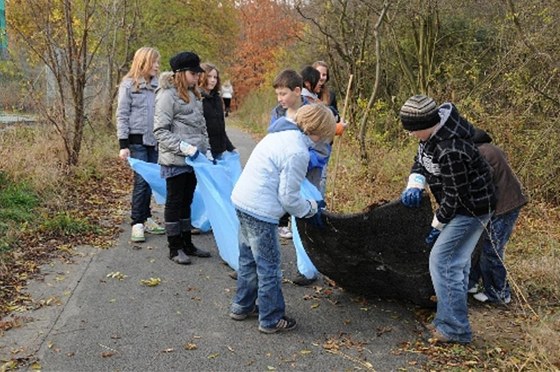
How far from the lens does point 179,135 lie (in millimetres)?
5668

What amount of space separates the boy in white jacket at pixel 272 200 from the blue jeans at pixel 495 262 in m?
1.48

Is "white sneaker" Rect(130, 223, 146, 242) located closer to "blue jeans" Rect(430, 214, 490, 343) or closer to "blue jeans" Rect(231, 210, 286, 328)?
"blue jeans" Rect(231, 210, 286, 328)

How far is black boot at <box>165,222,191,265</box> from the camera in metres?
5.78

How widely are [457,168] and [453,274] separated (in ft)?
2.54

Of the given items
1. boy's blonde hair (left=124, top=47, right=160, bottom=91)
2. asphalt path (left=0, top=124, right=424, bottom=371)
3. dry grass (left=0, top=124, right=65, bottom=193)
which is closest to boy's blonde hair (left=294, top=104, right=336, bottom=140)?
asphalt path (left=0, top=124, right=424, bottom=371)

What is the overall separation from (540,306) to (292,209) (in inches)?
88.1

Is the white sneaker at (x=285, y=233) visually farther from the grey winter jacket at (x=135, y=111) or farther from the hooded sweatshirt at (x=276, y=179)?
the hooded sweatshirt at (x=276, y=179)

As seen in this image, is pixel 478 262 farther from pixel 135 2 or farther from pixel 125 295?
pixel 135 2

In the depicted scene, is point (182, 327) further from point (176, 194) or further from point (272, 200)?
point (176, 194)

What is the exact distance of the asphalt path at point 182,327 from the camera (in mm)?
3836

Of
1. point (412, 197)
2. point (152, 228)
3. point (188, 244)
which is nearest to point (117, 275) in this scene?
point (188, 244)

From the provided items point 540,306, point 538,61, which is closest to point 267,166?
point 540,306

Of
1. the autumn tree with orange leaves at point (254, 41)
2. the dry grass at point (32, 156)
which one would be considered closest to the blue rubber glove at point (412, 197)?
the dry grass at point (32, 156)

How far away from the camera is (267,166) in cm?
410
